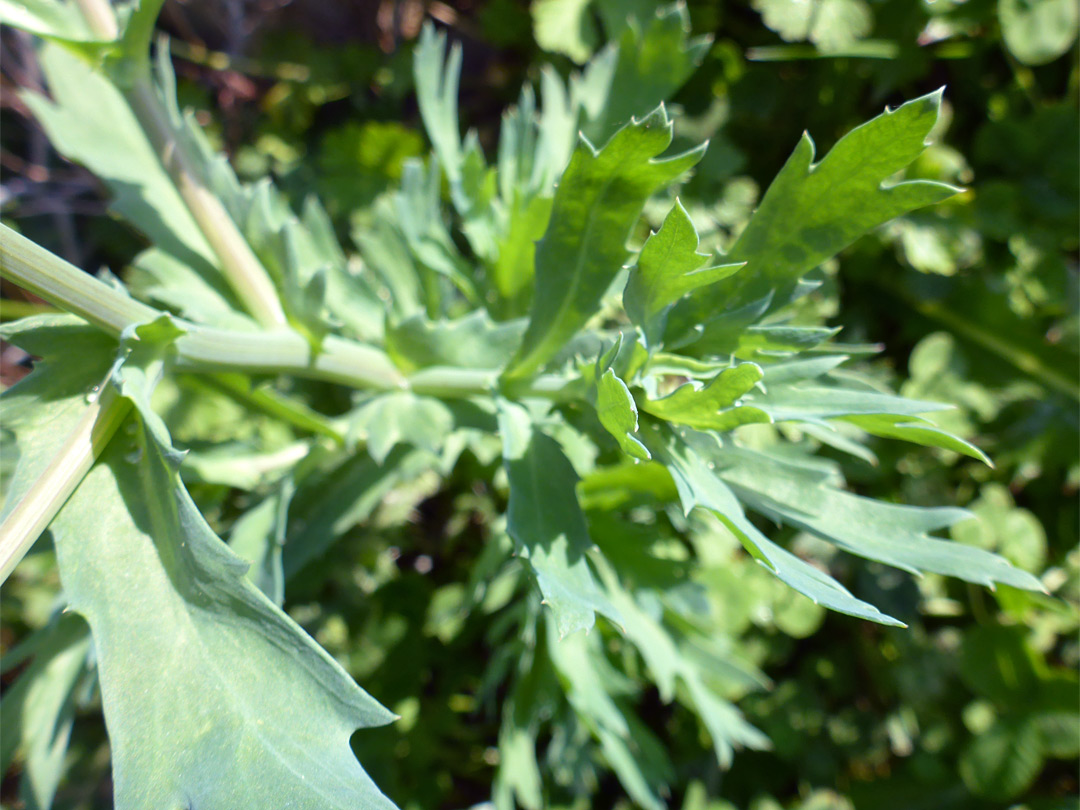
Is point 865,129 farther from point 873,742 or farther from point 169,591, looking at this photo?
point 873,742

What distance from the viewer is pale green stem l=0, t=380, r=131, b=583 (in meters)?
0.76

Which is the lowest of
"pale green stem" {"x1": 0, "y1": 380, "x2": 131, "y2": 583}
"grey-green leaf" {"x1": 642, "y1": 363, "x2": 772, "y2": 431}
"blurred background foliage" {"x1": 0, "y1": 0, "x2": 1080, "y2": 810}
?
"blurred background foliage" {"x1": 0, "y1": 0, "x2": 1080, "y2": 810}

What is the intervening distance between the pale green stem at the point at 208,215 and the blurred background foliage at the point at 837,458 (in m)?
0.62

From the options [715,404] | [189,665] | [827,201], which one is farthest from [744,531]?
[189,665]

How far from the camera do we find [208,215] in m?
1.22

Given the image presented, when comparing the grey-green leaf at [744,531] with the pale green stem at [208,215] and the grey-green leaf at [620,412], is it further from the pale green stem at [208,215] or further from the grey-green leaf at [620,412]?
the pale green stem at [208,215]

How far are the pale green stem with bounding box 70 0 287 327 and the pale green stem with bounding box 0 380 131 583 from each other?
1.19 feet

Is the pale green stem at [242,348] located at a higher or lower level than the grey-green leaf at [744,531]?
higher

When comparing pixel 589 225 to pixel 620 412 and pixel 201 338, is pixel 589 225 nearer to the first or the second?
pixel 620 412

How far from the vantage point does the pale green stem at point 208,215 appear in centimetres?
120

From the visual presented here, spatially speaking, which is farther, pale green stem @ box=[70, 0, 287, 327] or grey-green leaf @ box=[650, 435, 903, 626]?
pale green stem @ box=[70, 0, 287, 327]

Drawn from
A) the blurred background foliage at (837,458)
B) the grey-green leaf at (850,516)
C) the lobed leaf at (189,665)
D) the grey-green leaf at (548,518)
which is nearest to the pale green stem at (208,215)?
the lobed leaf at (189,665)

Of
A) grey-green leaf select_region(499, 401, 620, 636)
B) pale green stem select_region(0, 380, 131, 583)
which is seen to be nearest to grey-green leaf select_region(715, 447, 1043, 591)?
grey-green leaf select_region(499, 401, 620, 636)

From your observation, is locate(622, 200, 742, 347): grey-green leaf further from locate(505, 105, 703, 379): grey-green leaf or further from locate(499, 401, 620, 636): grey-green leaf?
locate(499, 401, 620, 636): grey-green leaf
